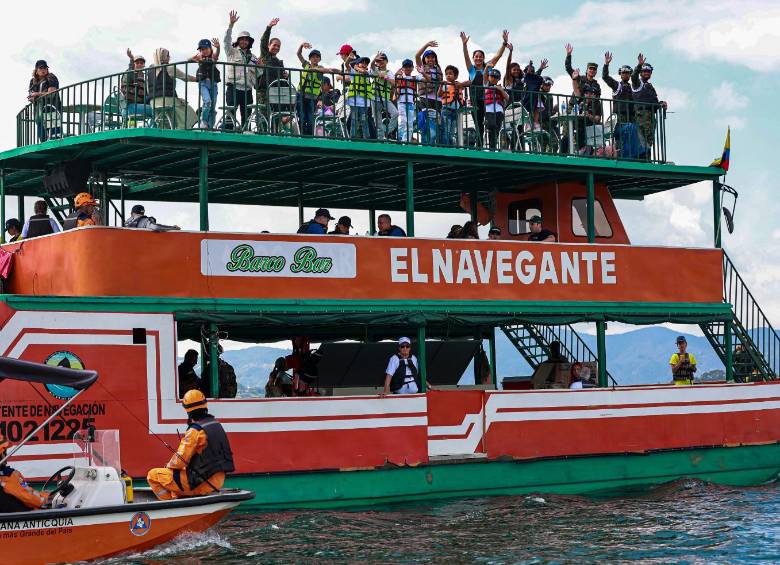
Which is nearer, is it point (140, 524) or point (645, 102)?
point (140, 524)

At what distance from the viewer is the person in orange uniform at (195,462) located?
14164mm

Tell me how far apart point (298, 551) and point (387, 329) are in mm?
9462

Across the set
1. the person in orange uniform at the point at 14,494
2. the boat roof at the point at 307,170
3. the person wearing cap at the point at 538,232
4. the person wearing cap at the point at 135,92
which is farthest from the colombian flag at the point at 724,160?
the person in orange uniform at the point at 14,494

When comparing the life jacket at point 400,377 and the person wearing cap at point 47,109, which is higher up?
the person wearing cap at point 47,109

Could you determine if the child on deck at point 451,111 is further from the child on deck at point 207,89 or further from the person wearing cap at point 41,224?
the person wearing cap at point 41,224

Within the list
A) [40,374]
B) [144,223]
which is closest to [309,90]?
[144,223]

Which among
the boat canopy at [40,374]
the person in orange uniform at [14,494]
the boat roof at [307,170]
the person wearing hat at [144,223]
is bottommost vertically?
the person in orange uniform at [14,494]

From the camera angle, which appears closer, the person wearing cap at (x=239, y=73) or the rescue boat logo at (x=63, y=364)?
the rescue boat logo at (x=63, y=364)

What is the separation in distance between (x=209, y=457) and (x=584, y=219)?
1003 cm

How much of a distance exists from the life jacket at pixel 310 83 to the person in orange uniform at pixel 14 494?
7144 millimetres

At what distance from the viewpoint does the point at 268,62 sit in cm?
1855

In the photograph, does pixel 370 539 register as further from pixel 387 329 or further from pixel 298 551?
pixel 387 329

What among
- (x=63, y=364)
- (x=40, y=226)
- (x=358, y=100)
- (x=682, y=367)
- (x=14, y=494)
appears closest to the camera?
(x=14, y=494)

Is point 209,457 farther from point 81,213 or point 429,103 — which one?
point 429,103
